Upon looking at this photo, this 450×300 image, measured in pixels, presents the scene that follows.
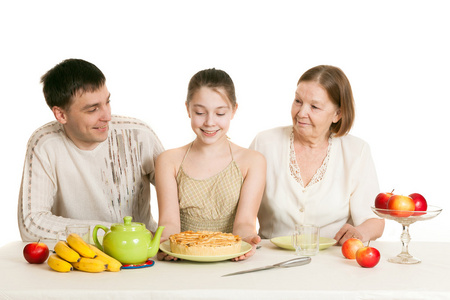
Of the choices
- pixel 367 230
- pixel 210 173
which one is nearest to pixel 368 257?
pixel 367 230

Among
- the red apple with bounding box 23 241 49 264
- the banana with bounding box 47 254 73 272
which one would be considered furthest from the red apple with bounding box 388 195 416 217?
the red apple with bounding box 23 241 49 264

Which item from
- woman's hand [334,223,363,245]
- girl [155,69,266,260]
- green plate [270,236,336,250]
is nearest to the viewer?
green plate [270,236,336,250]

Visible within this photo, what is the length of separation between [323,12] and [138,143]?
3028 mm

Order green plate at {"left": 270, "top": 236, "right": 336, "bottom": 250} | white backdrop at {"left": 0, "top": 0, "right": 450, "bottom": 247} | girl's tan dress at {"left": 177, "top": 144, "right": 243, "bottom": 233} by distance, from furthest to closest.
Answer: white backdrop at {"left": 0, "top": 0, "right": 450, "bottom": 247} < girl's tan dress at {"left": 177, "top": 144, "right": 243, "bottom": 233} < green plate at {"left": 270, "top": 236, "right": 336, "bottom": 250}

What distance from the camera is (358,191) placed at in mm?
3266

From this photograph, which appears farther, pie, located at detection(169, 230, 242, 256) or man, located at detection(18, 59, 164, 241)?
man, located at detection(18, 59, 164, 241)

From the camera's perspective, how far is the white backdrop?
571 cm

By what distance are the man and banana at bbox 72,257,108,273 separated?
100 centimetres

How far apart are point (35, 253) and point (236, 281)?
2.65 feet

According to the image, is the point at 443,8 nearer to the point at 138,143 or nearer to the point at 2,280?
the point at 138,143

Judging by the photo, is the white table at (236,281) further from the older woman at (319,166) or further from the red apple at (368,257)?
the older woman at (319,166)

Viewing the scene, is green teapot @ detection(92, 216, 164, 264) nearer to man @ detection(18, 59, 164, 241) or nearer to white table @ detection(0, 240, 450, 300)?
white table @ detection(0, 240, 450, 300)

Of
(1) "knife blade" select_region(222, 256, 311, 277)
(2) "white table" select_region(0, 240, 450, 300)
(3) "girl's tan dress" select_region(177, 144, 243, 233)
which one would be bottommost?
(2) "white table" select_region(0, 240, 450, 300)

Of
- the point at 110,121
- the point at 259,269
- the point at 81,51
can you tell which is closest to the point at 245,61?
the point at 81,51
